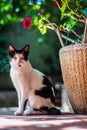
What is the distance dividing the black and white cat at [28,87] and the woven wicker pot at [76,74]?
0.17 m

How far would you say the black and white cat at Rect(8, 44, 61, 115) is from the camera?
252 centimetres

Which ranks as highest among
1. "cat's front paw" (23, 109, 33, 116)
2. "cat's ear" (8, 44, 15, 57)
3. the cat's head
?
"cat's ear" (8, 44, 15, 57)

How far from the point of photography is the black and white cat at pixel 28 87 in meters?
2.52

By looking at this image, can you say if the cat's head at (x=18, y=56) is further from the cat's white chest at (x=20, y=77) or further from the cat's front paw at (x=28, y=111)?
the cat's front paw at (x=28, y=111)

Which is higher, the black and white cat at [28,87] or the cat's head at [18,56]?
the cat's head at [18,56]

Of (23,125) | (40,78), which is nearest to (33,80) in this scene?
(40,78)

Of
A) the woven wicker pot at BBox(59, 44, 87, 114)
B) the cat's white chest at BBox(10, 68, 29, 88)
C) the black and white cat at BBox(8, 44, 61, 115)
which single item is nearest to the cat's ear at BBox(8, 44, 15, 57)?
the black and white cat at BBox(8, 44, 61, 115)

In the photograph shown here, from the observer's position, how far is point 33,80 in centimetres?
258

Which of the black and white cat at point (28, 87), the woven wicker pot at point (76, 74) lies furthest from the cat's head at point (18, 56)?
the woven wicker pot at point (76, 74)

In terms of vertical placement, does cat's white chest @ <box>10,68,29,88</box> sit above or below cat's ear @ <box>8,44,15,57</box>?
below

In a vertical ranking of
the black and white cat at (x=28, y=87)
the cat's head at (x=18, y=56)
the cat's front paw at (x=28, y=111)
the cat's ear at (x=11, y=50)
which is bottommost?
the cat's front paw at (x=28, y=111)

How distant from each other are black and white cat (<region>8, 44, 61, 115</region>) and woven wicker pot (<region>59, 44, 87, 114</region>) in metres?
0.17

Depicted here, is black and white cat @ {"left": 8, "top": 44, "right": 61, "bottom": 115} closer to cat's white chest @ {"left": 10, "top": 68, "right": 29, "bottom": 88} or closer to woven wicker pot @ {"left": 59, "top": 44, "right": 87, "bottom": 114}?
cat's white chest @ {"left": 10, "top": 68, "right": 29, "bottom": 88}

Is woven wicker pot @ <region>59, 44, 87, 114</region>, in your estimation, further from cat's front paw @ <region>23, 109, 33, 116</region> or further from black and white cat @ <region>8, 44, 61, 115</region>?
cat's front paw @ <region>23, 109, 33, 116</region>
